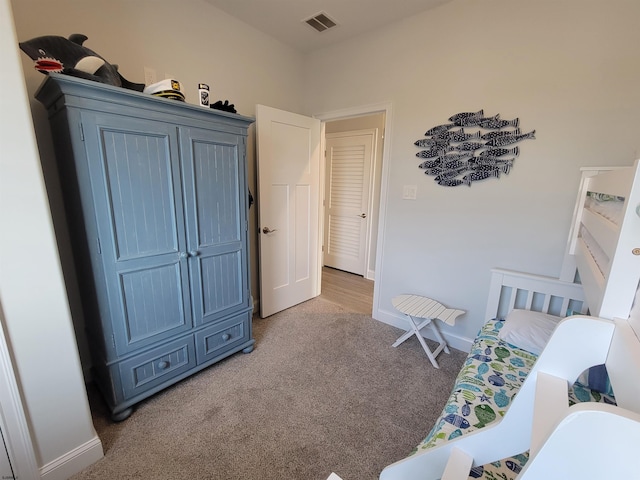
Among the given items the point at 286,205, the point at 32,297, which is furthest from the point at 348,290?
the point at 32,297

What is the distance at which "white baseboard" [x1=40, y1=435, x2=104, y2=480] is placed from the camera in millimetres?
1253

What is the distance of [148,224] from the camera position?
5.08 feet

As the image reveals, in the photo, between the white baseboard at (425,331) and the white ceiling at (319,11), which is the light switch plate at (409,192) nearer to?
the white baseboard at (425,331)

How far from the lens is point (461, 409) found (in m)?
1.15

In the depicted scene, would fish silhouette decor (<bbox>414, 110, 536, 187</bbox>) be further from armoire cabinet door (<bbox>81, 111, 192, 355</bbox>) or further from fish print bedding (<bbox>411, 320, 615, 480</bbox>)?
armoire cabinet door (<bbox>81, 111, 192, 355</bbox>)

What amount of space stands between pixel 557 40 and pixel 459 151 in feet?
2.62

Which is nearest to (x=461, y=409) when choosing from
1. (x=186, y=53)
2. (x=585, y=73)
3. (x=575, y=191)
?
(x=575, y=191)

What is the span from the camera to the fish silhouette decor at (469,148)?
1.95 meters

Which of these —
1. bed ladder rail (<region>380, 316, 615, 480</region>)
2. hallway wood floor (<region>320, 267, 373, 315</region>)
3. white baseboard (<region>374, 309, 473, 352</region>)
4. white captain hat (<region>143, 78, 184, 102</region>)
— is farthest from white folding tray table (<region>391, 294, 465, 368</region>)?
white captain hat (<region>143, 78, 184, 102</region>)

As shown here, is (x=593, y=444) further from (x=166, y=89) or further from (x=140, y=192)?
(x=166, y=89)

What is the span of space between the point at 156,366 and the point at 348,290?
240 cm

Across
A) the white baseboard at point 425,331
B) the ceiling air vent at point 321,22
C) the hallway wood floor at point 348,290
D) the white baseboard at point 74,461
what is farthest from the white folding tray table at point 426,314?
the ceiling air vent at point 321,22

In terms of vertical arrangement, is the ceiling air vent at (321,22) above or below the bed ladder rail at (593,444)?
above

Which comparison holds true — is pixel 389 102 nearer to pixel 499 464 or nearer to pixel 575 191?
pixel 575 191
